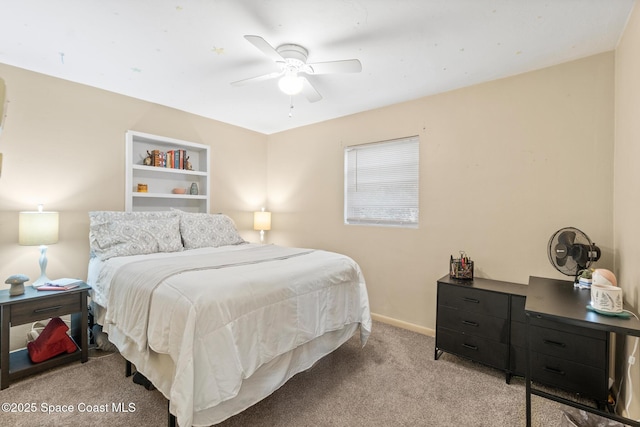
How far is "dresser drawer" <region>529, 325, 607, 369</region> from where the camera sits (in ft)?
5.82

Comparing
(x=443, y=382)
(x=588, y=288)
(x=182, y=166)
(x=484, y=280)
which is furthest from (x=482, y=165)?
(x=182, y=166)

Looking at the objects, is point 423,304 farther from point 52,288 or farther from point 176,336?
point 52,288

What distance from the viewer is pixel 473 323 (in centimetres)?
229

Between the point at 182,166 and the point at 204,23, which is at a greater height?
the point at 204,23

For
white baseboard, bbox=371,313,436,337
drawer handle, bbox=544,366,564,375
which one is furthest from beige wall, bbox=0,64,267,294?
drawer handle, bbox=544,366,564,375

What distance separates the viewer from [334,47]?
2.12 m

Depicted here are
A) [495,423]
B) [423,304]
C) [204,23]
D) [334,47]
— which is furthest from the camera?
[423,304]

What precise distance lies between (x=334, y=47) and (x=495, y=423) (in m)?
2.65

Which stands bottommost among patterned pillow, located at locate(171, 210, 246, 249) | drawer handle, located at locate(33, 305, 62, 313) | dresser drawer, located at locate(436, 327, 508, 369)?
dresser drawer, located at locate(436, 327, 508, 369)

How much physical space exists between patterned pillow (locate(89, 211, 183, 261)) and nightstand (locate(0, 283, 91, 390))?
0.35m

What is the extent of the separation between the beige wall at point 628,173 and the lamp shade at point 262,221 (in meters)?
3.59

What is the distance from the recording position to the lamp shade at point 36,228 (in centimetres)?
225

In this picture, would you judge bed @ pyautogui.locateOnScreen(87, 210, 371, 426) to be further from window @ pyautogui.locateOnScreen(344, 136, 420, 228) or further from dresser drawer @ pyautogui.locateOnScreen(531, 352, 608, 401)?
dresser drawer @ pyautogui.locateOnScreen(531, 352, 608, 401)

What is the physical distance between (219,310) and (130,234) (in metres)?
1.67
